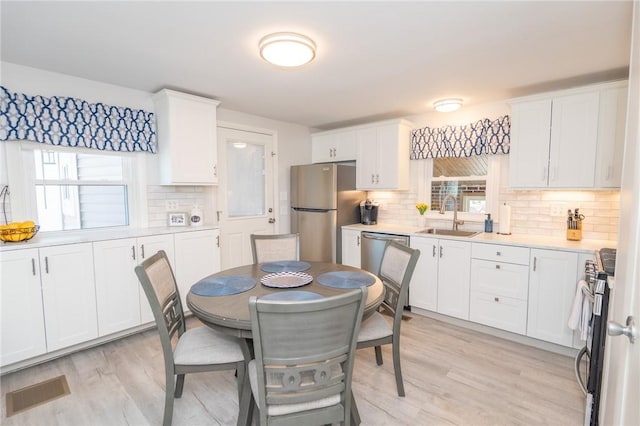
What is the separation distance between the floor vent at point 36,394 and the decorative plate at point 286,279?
1.57m

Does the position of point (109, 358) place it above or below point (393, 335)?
below

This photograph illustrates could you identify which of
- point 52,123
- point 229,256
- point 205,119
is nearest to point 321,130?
point 205,119

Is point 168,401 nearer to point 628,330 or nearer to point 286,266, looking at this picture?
point 286,266

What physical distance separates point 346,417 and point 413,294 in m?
2.24

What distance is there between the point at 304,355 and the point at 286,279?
83cm

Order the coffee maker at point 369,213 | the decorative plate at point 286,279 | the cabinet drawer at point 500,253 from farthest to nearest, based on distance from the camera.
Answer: the coffee maker at point 369,213
the cabinet drawer at point 500,253
the decorative plate at point 286,279

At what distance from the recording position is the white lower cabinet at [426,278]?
10.8 ft

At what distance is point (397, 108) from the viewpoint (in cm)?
375

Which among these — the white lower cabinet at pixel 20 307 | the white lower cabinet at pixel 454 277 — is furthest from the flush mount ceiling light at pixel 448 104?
the white lower cabinet at pixel 20 307

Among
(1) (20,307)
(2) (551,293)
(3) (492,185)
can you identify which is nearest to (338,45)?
(3) (492,185)

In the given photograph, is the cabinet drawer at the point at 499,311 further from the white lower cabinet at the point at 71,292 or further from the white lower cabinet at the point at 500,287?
the white lower cabinet at the point at 71,292

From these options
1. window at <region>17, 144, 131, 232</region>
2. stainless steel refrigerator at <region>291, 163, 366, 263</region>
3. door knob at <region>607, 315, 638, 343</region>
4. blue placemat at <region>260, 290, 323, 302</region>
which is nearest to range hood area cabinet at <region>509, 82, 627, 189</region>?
stainless steel refrigerator at <region>291, 163, 366, 263</region>

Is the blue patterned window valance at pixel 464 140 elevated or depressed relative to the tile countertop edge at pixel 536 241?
elevated

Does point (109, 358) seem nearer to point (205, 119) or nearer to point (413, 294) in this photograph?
point (205, 119)
